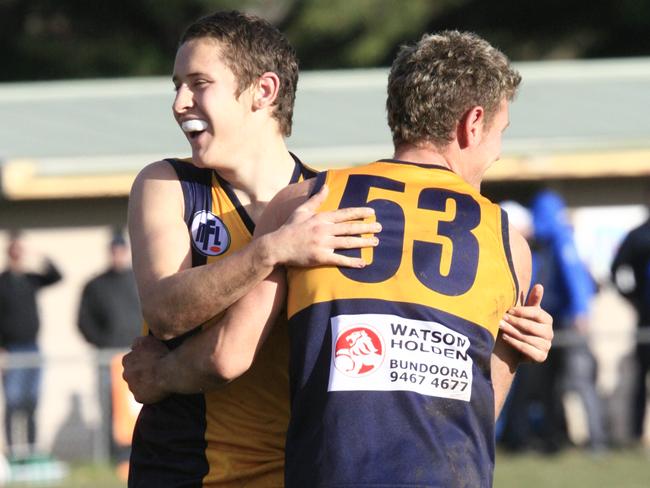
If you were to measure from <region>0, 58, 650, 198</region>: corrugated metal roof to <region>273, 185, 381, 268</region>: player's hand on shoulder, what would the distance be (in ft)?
34.6

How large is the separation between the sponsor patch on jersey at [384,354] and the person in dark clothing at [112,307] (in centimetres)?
907

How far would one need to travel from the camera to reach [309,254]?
11.8ft

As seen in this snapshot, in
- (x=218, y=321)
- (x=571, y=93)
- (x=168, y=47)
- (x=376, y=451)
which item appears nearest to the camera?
(x=376, y=451)

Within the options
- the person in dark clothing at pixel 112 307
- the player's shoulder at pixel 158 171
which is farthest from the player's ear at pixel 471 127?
the person in dark clothing at pixel 112 307

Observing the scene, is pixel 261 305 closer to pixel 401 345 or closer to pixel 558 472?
pixel 401 345

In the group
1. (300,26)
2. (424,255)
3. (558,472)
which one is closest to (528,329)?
(424,255)

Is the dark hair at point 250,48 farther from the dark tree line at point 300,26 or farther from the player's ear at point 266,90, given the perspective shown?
the dark tree line at point 300,26

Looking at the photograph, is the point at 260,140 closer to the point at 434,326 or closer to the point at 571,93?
the point at 434,326

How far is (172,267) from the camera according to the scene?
394 centimetres

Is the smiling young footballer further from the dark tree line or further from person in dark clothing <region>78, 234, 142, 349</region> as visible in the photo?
the dark tree line

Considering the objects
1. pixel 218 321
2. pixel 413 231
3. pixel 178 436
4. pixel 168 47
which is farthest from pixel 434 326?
pixel 168 47

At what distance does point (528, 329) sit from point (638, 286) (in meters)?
8.99

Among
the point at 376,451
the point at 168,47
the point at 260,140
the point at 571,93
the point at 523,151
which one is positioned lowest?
the point at 376,451

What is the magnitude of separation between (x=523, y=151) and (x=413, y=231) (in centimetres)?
1105
